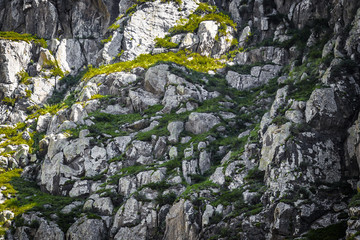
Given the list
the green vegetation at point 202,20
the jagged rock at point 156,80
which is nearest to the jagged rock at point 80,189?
the jagged rock at point 156,80

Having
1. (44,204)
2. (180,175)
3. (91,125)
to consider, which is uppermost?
(91,125)

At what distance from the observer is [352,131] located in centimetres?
2869

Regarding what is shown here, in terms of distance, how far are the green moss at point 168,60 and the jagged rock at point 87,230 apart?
28.2m

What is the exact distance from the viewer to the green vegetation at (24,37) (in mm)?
61906

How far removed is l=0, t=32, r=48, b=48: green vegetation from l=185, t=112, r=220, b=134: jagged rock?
36.4 meters

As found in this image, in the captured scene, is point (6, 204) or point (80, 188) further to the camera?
point (80, 188)

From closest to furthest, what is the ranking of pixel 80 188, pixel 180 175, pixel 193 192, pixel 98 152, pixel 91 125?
pixel 193 192, pixel 180 175, pixel 80 188, pixel 98 152, pixel 91 125

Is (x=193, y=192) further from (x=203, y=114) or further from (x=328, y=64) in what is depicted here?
(x=328, y=64)

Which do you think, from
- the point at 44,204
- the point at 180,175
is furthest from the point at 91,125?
the point at 180,175

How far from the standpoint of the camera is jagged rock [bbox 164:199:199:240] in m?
29.0

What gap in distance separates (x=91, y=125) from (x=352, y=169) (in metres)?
30.9

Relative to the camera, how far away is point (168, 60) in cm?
5528

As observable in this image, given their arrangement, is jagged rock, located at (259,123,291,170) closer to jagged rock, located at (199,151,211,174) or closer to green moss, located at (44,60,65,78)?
jagged rock, located at (199,151,211,174)

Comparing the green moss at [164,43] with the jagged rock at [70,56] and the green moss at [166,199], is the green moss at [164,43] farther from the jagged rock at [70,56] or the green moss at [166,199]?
the green moss at [166,199]
